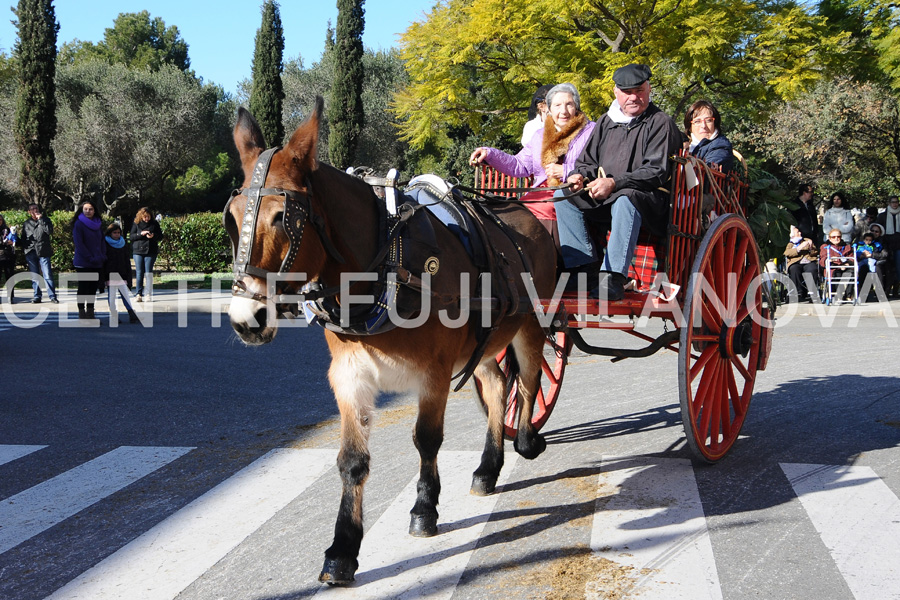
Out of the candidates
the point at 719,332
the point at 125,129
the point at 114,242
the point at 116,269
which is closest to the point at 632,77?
the point at 719,332

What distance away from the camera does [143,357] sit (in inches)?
358

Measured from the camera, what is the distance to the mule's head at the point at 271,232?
275cm

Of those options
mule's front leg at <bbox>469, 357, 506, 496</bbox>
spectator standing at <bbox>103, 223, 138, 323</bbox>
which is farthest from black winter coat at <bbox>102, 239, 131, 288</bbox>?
mule's front leg at <bbox>469, 357, 506, 496</bbox>

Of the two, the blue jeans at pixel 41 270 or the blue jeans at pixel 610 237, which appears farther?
the blue jeans at pixel 41 270

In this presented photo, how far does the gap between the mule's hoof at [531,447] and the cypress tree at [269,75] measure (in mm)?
22270

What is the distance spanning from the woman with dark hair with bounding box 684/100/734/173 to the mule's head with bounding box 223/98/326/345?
11.7 feet

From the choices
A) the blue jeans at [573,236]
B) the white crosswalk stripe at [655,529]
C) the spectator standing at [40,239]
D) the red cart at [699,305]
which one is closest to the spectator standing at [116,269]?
the spectator standing at [40,239]

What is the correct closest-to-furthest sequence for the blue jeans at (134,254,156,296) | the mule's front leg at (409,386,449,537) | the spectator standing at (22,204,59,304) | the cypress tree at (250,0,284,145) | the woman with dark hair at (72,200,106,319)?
1. the mule's front leg at (409,386,449,537)
2. the woman with dark hair at (72,200,106,319)
3. the blue jeans at (134,254,156,296)
4. the spectator standing at (22,204,59,304)
5. the cypress tree at (250,0,284,145)

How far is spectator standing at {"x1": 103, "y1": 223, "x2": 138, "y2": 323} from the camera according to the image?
12516 millimetres

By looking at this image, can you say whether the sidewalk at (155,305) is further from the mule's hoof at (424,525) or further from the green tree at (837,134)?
the green tree at (837,134)

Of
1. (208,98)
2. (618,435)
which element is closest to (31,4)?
(208,98)

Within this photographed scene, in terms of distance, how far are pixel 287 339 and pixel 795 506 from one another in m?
7.78

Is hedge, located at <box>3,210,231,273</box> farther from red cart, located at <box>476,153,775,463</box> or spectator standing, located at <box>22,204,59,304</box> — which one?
red cart, located at <box>476,153,775,463</box>

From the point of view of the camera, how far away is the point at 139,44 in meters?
71.1
